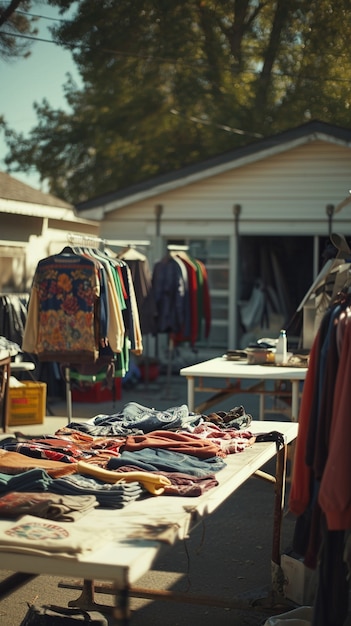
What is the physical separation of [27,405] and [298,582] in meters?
6.64

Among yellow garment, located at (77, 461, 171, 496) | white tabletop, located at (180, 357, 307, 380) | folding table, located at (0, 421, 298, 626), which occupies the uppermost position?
white tabletop, located at (180, 357, 307, 380)

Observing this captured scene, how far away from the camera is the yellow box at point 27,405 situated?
11.2 m

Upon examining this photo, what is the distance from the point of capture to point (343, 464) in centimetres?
371

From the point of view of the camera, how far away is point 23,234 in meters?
14.8

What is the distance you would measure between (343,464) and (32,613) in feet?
5.36

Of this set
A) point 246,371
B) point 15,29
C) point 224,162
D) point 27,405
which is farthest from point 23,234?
point 246,371

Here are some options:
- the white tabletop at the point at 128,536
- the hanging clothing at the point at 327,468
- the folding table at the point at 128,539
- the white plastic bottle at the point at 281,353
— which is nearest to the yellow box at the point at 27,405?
the white plastic bottle at the point at 281,353

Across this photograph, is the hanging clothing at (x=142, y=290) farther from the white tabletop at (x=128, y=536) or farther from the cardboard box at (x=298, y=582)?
the white tabletop at (x=128, y=536)

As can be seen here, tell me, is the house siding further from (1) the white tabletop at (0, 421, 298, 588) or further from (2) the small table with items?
(1) the white tabletop at (0, 421, 298, 588)

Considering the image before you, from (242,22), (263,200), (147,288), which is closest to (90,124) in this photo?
(242,22)

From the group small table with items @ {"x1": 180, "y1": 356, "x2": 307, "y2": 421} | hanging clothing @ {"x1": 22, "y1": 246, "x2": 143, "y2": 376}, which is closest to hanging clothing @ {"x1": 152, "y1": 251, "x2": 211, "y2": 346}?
hanging clothing @ {"x1": 22, "y1": 246, "x2": 143, "y2": 376}

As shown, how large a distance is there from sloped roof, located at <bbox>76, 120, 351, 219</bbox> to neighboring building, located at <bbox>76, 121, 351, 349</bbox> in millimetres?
16

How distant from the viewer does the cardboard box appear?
16.5ft

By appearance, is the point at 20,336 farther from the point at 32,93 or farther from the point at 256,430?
the point at 32,93
